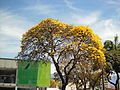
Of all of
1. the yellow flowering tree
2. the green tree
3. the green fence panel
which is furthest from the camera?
the green tree

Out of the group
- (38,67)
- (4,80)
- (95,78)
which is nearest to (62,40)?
(38,67)

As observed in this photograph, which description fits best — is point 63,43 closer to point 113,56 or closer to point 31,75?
point 31,75

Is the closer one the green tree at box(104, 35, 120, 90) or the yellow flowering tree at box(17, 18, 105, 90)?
the yellow flowering tree at box(17, 18, 105, 90)

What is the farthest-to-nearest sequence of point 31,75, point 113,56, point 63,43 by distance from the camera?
point 113,56, point 31,75, point 63,43

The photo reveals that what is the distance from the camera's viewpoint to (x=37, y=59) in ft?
74.6

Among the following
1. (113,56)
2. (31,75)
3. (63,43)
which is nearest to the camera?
(63,43)

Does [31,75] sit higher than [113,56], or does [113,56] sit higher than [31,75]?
[113,56]

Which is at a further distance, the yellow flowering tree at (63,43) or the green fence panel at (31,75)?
the green fence panel at (31,75)

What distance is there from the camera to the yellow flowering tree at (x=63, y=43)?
2178 cm

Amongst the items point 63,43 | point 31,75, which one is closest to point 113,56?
point 31,75

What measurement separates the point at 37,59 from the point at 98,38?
667cm

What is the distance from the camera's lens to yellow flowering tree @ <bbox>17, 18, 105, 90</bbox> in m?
21.8

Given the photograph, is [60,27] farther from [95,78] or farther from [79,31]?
[95,78]

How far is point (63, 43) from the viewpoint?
22156mm
